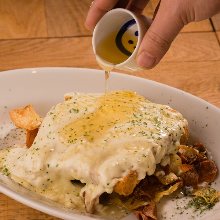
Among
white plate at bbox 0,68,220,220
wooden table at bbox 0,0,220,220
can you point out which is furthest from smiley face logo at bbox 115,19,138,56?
wooden table at bbox 0,0,220,220

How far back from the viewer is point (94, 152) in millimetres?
1604

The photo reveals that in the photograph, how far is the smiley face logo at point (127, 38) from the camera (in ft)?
5.63

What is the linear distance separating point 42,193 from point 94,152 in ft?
0.70

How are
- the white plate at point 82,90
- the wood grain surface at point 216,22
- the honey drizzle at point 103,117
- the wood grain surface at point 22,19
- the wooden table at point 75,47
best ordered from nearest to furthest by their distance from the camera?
the honey drizzle at point 103,117
the white plate at point 82,90
the wooden table at point 75,47
the wood grain surface at point 22,19
the wood grain surface at point 216,22

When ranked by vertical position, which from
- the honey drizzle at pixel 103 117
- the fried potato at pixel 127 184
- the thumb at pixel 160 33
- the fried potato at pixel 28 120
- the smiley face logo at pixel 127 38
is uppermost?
the thumb at pixel 160 33

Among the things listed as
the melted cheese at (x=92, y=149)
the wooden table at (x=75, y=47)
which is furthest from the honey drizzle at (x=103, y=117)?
the wooden table at (x=75, y=47)

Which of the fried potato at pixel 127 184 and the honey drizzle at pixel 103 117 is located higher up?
the honey drizzle at pixel 103 117

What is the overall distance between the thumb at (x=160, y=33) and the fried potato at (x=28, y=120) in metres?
0.52

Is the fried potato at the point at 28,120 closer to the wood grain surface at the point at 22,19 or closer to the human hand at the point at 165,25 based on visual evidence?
the human hand at the point at 165,25

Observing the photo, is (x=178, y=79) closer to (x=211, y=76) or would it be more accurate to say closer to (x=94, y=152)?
(x=211, y=76)

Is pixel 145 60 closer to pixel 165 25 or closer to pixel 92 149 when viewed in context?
pixel 165 25

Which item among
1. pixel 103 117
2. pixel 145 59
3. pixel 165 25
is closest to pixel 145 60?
pixel 145 59

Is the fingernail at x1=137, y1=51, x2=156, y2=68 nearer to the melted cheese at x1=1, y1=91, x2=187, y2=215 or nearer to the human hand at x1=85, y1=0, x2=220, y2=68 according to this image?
the human hand at x1=85, y1=0, x2=220, y2=68

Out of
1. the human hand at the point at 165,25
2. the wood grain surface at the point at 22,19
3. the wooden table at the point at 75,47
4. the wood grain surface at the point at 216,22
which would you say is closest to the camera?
the human hand at the point at 165,25
